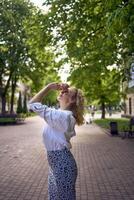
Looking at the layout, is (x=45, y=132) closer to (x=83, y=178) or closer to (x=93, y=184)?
(x=93, y=184)

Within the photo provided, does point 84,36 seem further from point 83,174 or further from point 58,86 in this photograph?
point 58,86

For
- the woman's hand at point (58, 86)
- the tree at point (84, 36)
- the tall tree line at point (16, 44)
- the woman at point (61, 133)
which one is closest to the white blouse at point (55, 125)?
the woman at point (61, 133)

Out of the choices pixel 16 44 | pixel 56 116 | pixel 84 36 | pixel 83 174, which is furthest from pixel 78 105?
pixel 16 44

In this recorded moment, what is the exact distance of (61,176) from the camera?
4.65 m

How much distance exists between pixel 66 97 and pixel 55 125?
0.32 metres

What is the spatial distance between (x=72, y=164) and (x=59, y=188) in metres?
0.29

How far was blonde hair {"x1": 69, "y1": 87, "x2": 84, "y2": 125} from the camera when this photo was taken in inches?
184

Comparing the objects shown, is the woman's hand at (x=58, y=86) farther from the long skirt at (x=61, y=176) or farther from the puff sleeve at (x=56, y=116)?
the long skirt at (x=61, y=176)

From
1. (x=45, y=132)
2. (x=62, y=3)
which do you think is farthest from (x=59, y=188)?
(x=62, y=3)

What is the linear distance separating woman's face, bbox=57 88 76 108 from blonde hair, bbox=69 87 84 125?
3 centimetres

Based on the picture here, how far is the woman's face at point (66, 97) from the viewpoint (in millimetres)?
4645

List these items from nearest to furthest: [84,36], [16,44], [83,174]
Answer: [83,174]
[84,36]
[16,44]

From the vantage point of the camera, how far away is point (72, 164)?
4738 millimetres

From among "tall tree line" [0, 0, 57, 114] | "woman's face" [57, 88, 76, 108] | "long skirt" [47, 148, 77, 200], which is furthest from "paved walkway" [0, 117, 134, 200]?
→ "tall tree line" [0, 0, 57, 114]
